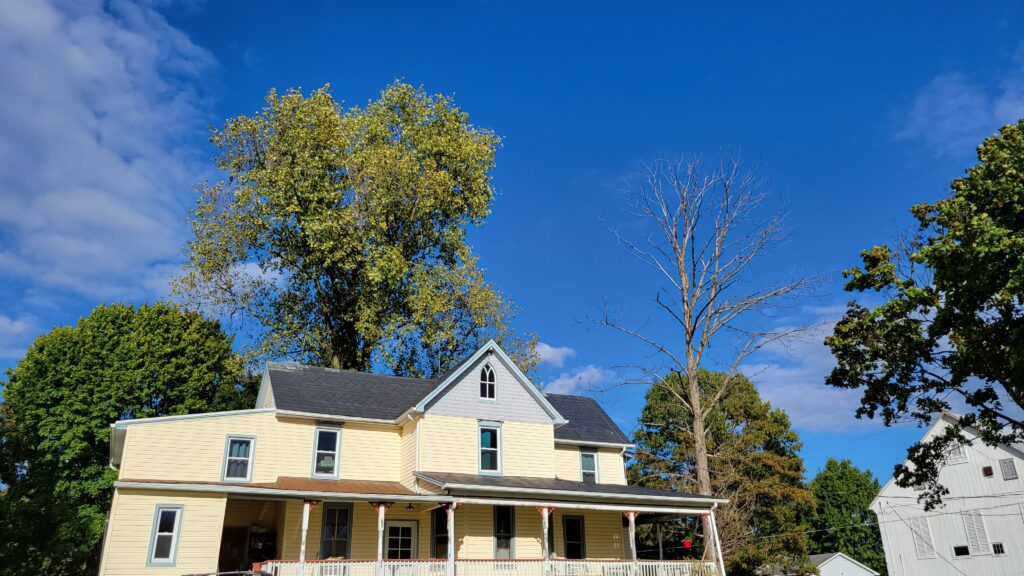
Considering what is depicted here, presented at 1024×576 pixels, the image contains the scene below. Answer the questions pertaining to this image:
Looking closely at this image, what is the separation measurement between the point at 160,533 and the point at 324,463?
539 cm

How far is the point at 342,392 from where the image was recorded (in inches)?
1012

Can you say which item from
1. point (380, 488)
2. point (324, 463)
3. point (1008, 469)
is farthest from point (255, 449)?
point (1008, 469)

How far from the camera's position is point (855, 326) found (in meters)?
21.0

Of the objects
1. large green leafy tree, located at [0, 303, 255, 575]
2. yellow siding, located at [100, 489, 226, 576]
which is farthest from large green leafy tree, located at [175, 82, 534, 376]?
yellow siding, located at [100, 489, 226, 576]

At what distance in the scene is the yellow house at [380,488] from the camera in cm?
1973

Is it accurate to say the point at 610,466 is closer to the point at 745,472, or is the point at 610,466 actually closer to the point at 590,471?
the point at 590,471

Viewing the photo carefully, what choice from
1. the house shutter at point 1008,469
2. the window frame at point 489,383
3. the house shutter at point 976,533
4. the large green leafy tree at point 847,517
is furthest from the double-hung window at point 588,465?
the large green leafy tree at point 847,517

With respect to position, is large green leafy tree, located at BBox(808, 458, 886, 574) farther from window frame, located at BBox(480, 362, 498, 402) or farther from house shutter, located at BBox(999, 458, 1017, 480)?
window frame, located at BBox(480, 362, 498, 402)

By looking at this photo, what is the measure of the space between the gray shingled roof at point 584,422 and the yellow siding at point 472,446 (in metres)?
1.72

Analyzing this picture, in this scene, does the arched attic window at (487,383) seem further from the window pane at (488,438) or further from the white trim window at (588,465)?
the white trim window at (588,465)

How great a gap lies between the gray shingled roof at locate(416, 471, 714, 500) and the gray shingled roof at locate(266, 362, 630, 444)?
10.1ft

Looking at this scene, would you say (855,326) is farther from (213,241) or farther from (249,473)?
(213,241)

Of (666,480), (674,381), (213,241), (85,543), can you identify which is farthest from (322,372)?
(674,381)

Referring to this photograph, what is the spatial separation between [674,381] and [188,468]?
34478mm
